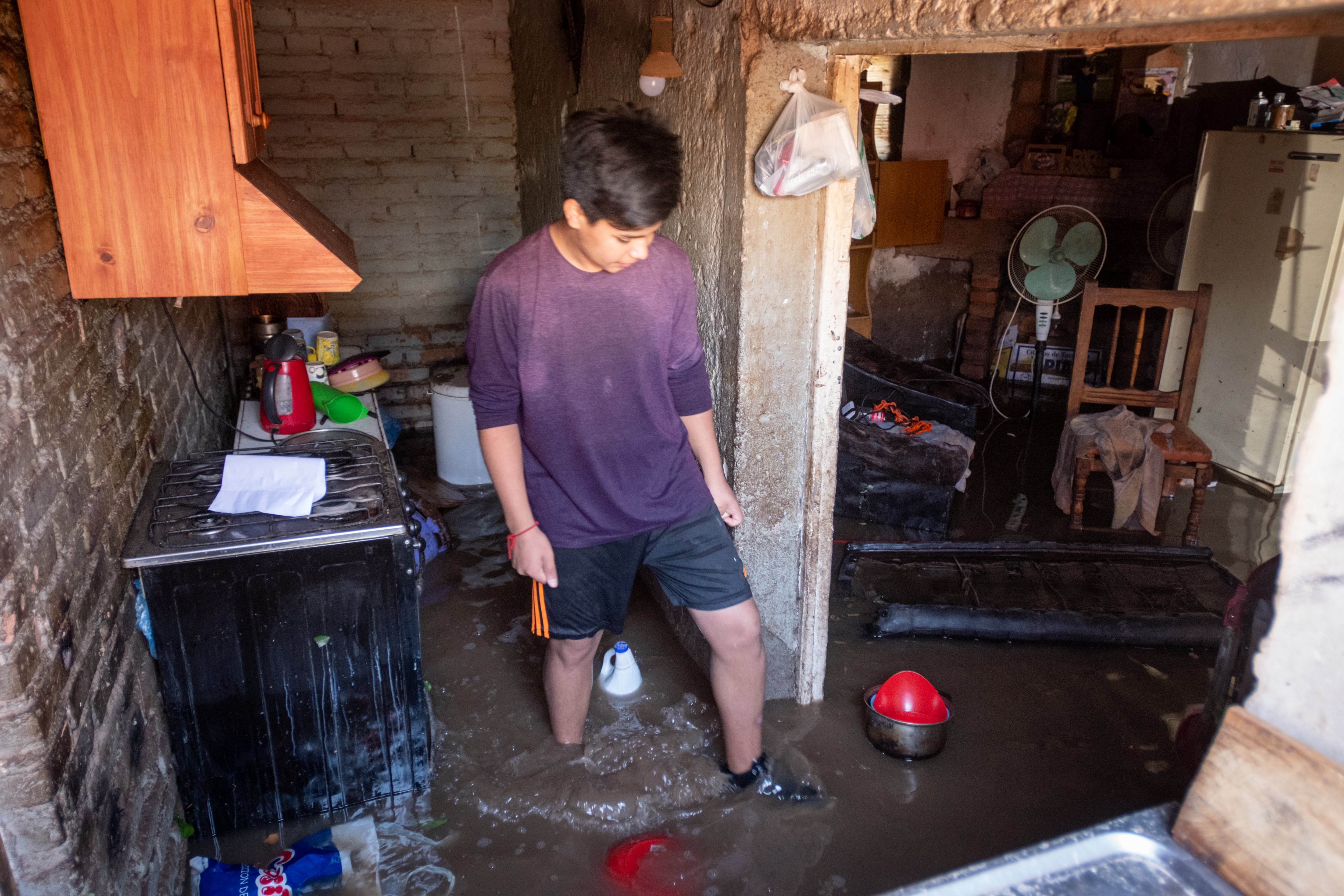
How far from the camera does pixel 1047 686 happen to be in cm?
311

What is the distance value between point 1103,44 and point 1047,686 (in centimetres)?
204

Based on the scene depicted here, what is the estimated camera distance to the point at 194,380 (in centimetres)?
305

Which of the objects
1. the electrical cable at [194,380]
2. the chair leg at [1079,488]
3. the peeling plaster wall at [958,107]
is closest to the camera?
the electrical cable at [194,380]

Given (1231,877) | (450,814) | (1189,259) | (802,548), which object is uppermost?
(1189,259)

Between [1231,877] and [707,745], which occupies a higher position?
[1231,877]

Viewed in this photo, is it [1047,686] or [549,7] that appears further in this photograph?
[549,7]

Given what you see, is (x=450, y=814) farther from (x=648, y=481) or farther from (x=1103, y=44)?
(x=1103, y=44)

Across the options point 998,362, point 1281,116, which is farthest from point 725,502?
point 998,362

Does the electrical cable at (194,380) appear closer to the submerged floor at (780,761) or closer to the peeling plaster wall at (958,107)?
the submerged floor at (780,761)

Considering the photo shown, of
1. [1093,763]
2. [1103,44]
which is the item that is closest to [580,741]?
[1093,763]

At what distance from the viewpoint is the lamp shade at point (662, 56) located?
8.46 ft

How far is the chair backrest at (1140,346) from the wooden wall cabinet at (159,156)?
3416 mm

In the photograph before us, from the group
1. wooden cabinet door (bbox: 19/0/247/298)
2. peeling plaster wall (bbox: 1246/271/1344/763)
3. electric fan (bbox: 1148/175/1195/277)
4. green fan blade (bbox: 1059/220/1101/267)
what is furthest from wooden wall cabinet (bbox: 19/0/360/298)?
electric fan (bbox: 1148/175/1195/277)

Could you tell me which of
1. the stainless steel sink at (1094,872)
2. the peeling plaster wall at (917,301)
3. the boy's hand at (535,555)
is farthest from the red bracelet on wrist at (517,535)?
the peeling plaster wall at (917,301)
